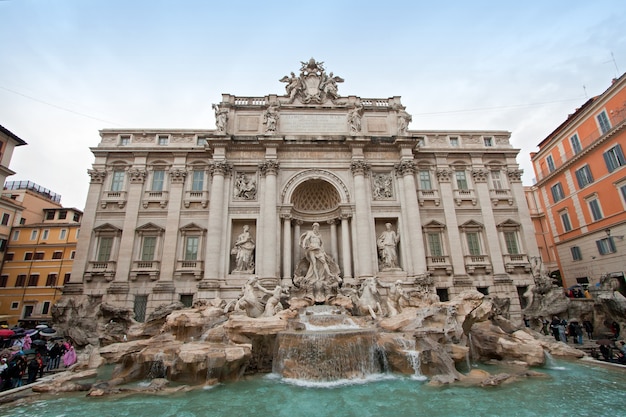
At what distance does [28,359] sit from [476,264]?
81.0 ft

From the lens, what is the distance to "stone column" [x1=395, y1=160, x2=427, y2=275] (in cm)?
1914

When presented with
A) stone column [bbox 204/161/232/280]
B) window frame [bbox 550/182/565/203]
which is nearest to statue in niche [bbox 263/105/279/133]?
stone column [bbox 204/161/232/280]

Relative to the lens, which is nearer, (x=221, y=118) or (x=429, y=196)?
(x=221, y=118)

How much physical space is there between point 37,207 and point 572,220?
51517 mm

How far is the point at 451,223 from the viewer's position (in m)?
21.1

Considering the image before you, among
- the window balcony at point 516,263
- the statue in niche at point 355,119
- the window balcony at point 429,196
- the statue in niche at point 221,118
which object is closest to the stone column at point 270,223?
the statue in niche at point 221,118

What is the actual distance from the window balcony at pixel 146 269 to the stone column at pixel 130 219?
14.6 inches

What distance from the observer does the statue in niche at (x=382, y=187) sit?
21.2 m

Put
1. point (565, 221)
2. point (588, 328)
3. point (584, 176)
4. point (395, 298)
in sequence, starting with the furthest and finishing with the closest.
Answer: point (565, 221) < point (584, 176) < point (588, 328) < point (395, 298)

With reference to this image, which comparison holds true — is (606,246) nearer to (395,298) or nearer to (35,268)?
(395,298)

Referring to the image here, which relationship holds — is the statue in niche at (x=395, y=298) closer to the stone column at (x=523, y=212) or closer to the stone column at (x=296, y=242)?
the stone column at (x=296, y=242)

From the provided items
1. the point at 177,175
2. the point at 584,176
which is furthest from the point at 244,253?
the point at 584,176

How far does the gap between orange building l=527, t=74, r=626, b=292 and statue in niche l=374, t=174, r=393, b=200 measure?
14.7m

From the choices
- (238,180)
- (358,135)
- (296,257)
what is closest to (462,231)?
(358,135)
